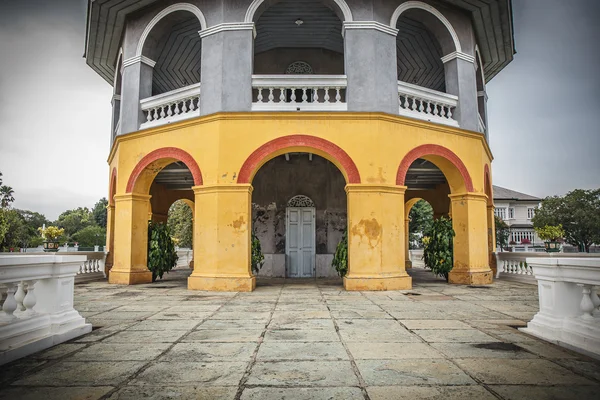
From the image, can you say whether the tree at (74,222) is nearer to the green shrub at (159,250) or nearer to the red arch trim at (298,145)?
the green shrub at (159,250)

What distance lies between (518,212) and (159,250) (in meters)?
44.5

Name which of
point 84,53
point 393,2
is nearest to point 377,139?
point 393,2

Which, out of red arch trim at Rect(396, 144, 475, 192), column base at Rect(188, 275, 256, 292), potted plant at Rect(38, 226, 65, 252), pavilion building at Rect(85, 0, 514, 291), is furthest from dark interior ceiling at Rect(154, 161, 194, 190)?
red arch trim at Rect(396, 144, 475, 192)

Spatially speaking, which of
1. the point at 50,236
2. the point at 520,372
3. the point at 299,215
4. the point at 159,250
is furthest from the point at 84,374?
the point at 50,236

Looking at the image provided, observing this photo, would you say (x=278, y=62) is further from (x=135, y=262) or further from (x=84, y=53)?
(x=135, y=262)

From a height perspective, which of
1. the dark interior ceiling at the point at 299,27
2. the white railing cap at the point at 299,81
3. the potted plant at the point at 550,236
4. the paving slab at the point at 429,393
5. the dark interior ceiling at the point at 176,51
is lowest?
the paving slab at the point at 429,393

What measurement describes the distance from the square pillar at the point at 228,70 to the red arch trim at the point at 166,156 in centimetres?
115

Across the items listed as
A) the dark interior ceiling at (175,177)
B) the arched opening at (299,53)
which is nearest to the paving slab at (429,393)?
the arched opening at (299,53)

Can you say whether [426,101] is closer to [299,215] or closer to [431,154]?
[431,154]

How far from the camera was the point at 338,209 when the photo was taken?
13.3m

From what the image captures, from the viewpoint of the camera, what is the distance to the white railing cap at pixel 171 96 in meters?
9.98

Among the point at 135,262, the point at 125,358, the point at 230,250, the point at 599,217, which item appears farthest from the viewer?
the point at 599,217

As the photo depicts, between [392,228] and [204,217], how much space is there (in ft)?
14.0

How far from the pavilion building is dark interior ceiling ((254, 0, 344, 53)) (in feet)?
0.16
